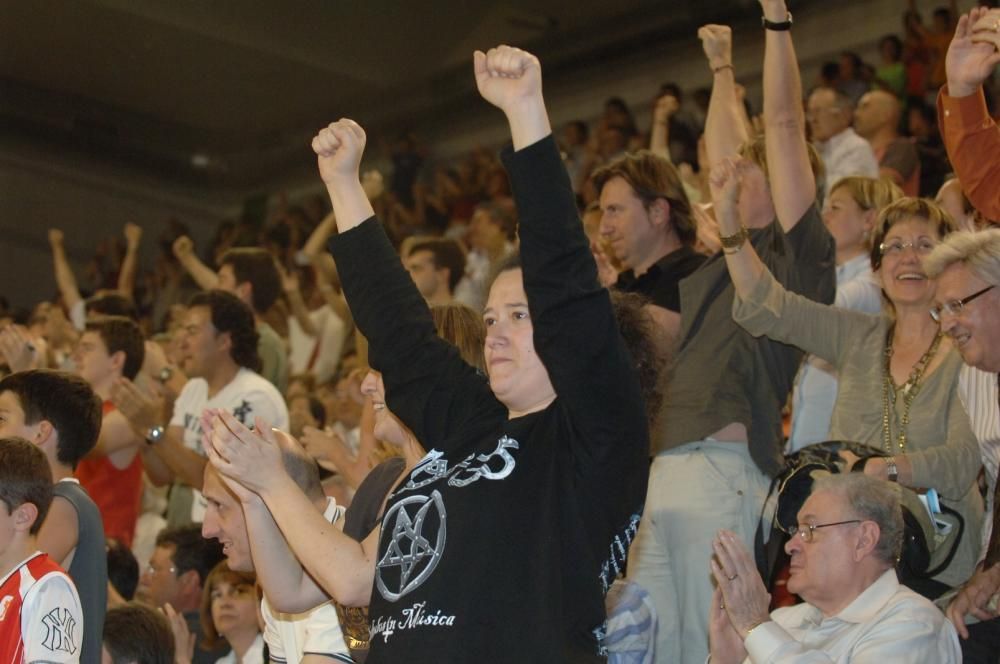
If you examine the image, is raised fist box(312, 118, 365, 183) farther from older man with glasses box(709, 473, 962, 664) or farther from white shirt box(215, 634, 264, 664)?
white shirt box(215, 634, 264, 664)

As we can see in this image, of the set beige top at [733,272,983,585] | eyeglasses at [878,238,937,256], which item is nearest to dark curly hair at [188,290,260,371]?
beige top at [733,272,983,585]

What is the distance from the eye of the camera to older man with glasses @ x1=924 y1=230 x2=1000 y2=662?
321 cm

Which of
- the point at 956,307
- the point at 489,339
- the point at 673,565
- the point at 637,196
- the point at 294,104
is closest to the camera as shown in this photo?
the point at 489,339

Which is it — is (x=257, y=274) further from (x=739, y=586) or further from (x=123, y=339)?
(x=739, y=586)

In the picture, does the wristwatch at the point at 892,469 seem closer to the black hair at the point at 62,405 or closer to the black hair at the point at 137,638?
the black hair at the point at 137,638

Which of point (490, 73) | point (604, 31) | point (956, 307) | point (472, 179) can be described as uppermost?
point (604, 31)

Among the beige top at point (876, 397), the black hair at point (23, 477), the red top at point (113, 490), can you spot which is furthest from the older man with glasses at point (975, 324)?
the red top at point (113, 490)

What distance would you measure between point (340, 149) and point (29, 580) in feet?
4.37

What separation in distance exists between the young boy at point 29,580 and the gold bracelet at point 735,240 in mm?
1833

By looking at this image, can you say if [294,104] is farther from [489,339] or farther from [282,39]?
[489,339]

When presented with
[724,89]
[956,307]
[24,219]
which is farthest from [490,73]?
[24,219]

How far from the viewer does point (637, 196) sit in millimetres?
4172

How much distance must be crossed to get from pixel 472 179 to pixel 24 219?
5.59 meters

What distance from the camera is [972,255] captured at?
336cm
